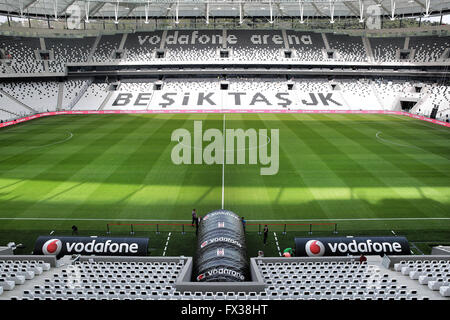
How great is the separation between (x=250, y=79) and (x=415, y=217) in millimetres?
51094

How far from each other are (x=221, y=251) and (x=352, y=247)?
6.11 metres

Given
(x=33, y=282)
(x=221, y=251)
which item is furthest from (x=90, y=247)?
(x=221, y=251)

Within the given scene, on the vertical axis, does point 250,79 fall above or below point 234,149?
above

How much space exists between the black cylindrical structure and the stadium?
72 mm

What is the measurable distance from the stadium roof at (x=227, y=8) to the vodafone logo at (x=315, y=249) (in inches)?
2121

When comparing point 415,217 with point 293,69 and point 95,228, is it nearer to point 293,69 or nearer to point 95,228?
point 95,228

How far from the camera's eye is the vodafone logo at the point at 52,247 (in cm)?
1427

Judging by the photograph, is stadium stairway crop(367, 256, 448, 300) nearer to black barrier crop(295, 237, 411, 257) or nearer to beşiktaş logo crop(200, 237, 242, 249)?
black barrier crop(295, 237, 411, 257)

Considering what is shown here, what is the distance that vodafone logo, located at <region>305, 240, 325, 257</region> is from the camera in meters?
14.3

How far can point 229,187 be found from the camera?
24031mm

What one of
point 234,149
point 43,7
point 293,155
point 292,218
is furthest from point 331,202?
point 43,7

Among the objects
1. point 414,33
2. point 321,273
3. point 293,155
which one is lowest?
point 321,273

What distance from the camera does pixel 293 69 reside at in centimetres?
6619

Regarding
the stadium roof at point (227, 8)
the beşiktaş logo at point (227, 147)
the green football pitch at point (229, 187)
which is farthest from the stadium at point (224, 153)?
the stadium roof at point (227, 8)
